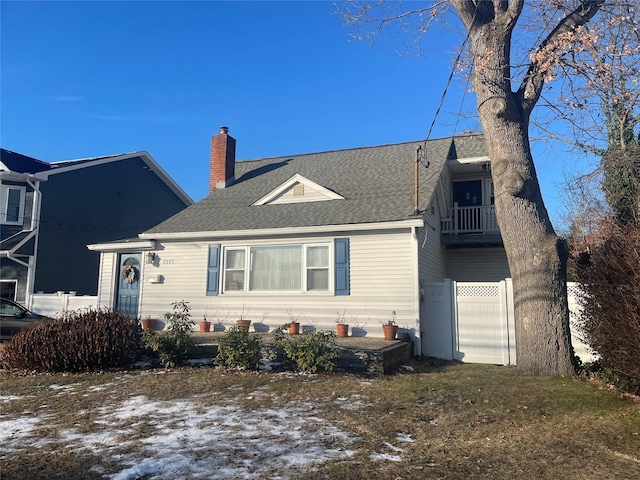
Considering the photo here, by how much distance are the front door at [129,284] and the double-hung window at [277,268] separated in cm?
345

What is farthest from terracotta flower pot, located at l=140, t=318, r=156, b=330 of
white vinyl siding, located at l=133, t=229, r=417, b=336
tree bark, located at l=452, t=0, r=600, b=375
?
tree bark, located at l=452, t=0, r=600, b=375

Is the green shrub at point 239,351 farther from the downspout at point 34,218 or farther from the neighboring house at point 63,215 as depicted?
the downspout at point 34,218

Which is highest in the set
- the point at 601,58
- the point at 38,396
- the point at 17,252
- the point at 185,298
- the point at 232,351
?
the point at 601,58

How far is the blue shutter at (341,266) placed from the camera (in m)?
11.2

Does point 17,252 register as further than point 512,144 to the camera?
Yes

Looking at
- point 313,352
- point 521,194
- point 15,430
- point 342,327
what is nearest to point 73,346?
point 15,430

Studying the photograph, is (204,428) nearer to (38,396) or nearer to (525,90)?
(38,396)

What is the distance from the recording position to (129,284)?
47.0 feet

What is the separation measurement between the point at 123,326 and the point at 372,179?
795 centimetres

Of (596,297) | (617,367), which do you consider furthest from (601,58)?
(617,367)

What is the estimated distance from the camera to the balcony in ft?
47.0

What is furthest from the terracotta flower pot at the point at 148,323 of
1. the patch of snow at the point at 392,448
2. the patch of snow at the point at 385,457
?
the patch of snow at the point at 385,457

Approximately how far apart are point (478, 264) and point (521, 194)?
7.88m

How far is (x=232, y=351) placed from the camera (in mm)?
8227
